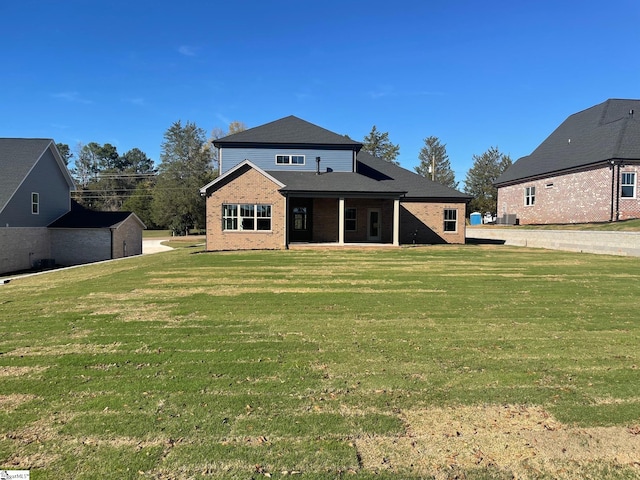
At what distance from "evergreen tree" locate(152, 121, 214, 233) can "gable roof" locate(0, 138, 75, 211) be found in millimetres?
31290

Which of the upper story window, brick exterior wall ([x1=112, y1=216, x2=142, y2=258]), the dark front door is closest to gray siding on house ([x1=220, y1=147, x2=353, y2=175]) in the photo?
the upper story window

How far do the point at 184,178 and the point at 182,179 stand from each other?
1.05 metres

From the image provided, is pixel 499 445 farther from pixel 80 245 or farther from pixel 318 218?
pixel 80 245

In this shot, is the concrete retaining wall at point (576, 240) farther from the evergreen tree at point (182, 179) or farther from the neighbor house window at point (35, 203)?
the evergreen tree at point (182, 179)

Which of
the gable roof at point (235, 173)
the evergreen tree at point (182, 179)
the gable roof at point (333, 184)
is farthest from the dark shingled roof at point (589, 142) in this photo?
the evergreen tree at point (182, 179)

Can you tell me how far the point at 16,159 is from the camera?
27.3m

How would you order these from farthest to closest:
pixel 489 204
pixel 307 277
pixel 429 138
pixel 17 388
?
pixel 429 138, pixel 489 204, pixel 307 277, pixel 17 388

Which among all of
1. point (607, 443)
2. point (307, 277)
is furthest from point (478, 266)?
point (607, 443)

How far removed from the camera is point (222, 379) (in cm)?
462

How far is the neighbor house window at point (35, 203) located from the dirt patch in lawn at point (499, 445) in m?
31.6

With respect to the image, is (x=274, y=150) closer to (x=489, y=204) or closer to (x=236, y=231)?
(x=236, y=231)

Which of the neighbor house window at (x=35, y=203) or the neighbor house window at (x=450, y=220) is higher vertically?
the neighbor house window at (x=35, y=203)

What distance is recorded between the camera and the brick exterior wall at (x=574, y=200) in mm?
24703

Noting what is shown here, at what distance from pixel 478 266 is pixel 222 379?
39.7 ft
